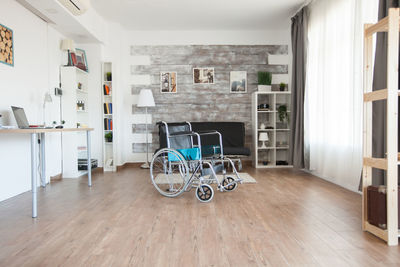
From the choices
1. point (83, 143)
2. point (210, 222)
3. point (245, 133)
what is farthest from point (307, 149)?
point (83, 143)

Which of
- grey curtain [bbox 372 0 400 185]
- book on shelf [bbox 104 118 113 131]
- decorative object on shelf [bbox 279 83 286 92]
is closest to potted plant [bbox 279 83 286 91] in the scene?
decorative object on shelf [bbox 279 83 286 92]

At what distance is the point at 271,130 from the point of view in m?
5.68

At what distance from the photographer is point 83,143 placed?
530 cm

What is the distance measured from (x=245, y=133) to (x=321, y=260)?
4.34 m

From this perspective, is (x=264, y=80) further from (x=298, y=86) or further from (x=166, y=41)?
(x=166, y=41)

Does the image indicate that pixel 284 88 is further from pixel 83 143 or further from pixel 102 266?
pixel 102 266

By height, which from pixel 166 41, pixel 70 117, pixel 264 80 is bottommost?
pixel 70 117

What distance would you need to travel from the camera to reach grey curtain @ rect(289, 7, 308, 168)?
4.77 meters

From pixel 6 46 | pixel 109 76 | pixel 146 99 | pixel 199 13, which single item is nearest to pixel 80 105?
pixel 109 76

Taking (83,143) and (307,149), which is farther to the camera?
(83,143)

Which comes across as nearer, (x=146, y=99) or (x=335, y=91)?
(x=335, y=91)

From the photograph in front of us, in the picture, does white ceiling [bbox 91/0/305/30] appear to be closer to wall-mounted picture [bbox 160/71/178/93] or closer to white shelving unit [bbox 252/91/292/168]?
wall-mounted picture [bbox 160/71/178/93]

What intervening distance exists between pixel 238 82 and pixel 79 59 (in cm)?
296

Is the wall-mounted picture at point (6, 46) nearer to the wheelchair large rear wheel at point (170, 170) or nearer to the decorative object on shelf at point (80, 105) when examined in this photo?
the decorative object on shelf at point (80, 105)
